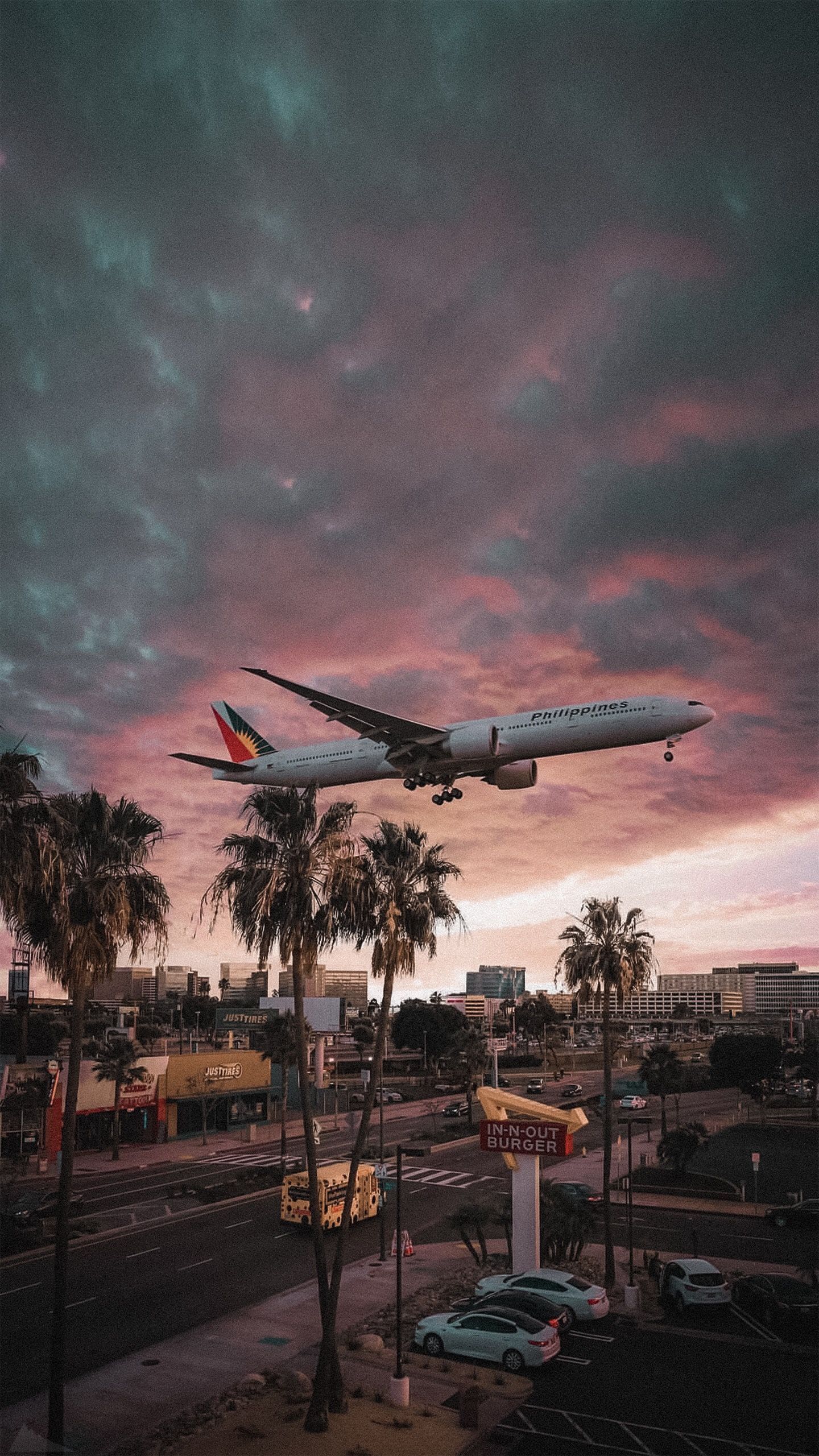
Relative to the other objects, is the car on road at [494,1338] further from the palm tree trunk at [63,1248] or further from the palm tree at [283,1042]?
the palm tree at [283,1042]

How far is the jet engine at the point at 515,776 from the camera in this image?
45688mm

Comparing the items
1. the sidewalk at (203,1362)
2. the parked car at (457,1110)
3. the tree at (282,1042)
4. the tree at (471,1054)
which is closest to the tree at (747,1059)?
the parked car at (457,1110)

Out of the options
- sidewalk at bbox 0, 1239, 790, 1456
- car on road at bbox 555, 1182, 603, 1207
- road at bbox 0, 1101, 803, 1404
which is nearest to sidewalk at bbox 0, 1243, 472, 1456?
sidewalk at bbox 0, 1239, 790, 1456

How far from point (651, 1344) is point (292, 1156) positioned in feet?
129

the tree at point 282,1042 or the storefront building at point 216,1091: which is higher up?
the tree at point 282,1042

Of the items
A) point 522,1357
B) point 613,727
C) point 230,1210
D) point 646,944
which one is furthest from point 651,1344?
point 230,1210

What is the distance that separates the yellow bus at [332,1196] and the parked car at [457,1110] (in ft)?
135

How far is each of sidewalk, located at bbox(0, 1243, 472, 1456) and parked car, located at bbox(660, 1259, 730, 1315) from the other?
8340mm

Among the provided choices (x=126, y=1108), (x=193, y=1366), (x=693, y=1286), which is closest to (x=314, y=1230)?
(x=193, y=1366)

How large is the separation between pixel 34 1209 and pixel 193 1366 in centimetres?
2075

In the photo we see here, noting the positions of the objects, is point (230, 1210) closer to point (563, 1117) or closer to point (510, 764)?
point (563, 1117)

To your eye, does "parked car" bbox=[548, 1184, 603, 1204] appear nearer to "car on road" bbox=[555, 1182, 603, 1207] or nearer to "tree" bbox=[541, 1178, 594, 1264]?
"car on road" bbox=[555, 1182, 603, 1207]

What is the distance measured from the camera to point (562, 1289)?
93.1ft

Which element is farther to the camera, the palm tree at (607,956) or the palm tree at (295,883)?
the palm tree at (607,956)
